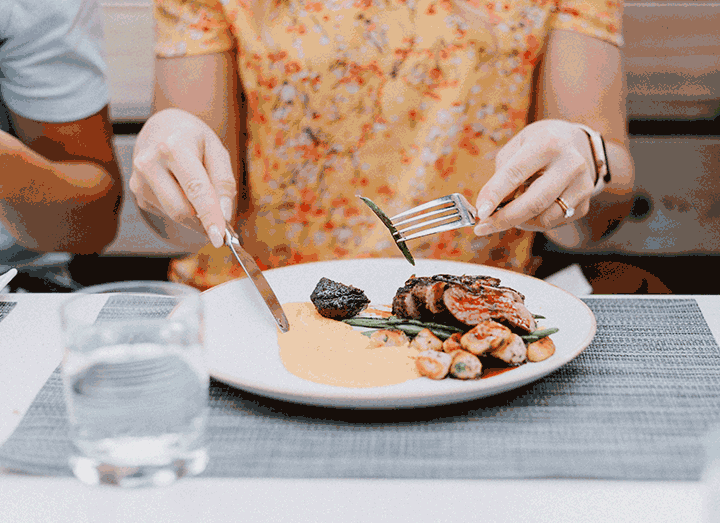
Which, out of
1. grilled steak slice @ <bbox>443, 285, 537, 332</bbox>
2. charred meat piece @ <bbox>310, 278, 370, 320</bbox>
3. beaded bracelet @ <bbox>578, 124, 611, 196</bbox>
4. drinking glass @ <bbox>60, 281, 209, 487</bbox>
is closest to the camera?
drinking glass @ <bbox>60, 281, 209, 487</bbox>

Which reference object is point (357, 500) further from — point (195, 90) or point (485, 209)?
point (195, 90)

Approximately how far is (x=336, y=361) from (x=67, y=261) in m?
1.35

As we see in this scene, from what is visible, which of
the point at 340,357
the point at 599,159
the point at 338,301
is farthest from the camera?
the point at 599,159

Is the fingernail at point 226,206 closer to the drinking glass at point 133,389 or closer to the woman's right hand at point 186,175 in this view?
the woman's right hand at point 186,175

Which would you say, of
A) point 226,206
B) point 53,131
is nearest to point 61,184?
point 53,131

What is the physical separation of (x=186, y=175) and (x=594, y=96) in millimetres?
902

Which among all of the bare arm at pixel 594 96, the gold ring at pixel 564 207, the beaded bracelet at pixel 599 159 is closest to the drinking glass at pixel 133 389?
the gold ring at pixel 564 207

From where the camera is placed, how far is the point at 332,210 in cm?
154

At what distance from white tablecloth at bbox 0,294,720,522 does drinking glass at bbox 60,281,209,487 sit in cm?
2

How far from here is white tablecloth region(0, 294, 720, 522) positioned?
1.81ft

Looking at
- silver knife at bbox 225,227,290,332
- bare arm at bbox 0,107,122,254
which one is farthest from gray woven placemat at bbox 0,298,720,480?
bare arm at bbox 0,107,122,254

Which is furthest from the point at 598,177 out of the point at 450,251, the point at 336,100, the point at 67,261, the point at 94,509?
the point at 67,261

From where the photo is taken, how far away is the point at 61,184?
5.14 ft

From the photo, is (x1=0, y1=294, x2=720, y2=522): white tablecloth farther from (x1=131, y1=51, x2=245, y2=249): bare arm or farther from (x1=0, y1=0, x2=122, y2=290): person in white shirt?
(x1=0, y1=0, x2=122, y2=290): person in white shirt
